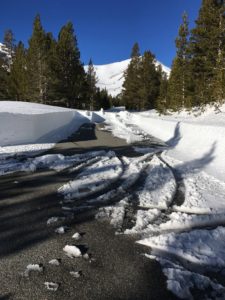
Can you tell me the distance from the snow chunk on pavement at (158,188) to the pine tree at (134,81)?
142 feet

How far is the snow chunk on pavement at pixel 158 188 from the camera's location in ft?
17.6

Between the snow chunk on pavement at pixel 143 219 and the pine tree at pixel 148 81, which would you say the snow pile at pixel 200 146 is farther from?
the pine tree at pixel 148 81

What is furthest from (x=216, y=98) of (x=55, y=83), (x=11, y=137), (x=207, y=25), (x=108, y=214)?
(x=55, y=83)

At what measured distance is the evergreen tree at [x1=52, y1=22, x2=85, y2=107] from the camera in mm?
38250

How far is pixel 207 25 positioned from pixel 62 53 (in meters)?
22.2

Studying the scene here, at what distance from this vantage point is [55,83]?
3484 cm

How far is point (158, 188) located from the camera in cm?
627

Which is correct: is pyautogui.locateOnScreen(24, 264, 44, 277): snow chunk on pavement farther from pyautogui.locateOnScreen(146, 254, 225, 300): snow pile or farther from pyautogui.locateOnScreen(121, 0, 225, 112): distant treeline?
pyautogui.locateOnScreen(121, 0, 225, 112): distant treeline

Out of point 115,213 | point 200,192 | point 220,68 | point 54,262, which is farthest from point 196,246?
point 220,68

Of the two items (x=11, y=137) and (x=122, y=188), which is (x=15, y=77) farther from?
(x=122, y=188)

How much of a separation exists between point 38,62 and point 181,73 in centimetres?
1762

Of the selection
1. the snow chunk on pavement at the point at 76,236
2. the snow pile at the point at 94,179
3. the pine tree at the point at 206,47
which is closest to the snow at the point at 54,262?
the snow chunk on pavement at the point at 76,236

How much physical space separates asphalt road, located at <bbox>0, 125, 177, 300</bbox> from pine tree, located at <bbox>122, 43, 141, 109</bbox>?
1831 inches

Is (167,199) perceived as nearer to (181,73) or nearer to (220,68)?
(220,68)
